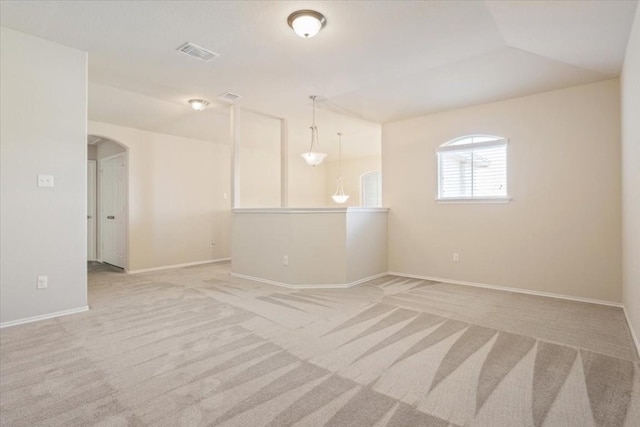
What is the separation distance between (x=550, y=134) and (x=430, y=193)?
1.71 meters

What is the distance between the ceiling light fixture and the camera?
4744 mm

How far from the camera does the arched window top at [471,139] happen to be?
15.0ft

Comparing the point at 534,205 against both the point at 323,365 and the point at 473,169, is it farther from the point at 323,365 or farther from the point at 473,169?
the point at 323,365

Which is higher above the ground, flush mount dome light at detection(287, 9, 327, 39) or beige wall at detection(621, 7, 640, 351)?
flush mount dome light at detection(287, 9, 327, 39)

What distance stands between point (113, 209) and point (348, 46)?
19.0 feet

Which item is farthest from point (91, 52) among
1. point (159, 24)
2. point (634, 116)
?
point (634, 116)

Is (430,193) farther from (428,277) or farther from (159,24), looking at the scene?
(159,24)

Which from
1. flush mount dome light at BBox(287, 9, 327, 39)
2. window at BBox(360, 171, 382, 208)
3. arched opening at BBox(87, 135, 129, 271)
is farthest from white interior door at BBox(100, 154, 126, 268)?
window at BBox(360, 171, 382, 208)

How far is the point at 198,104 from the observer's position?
188 inches

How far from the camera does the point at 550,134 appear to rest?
411 cm

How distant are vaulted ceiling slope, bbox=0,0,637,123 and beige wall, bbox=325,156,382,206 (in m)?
4.47

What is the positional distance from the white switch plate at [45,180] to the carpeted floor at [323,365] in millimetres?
1336

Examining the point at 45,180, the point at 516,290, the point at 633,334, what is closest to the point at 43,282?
the point at 45,180

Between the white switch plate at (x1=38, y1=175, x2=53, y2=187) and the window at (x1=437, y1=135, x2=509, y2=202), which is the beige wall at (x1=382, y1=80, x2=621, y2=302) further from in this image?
the white switch plate at (x1=38, y1=175, x2=53, y2=187)
